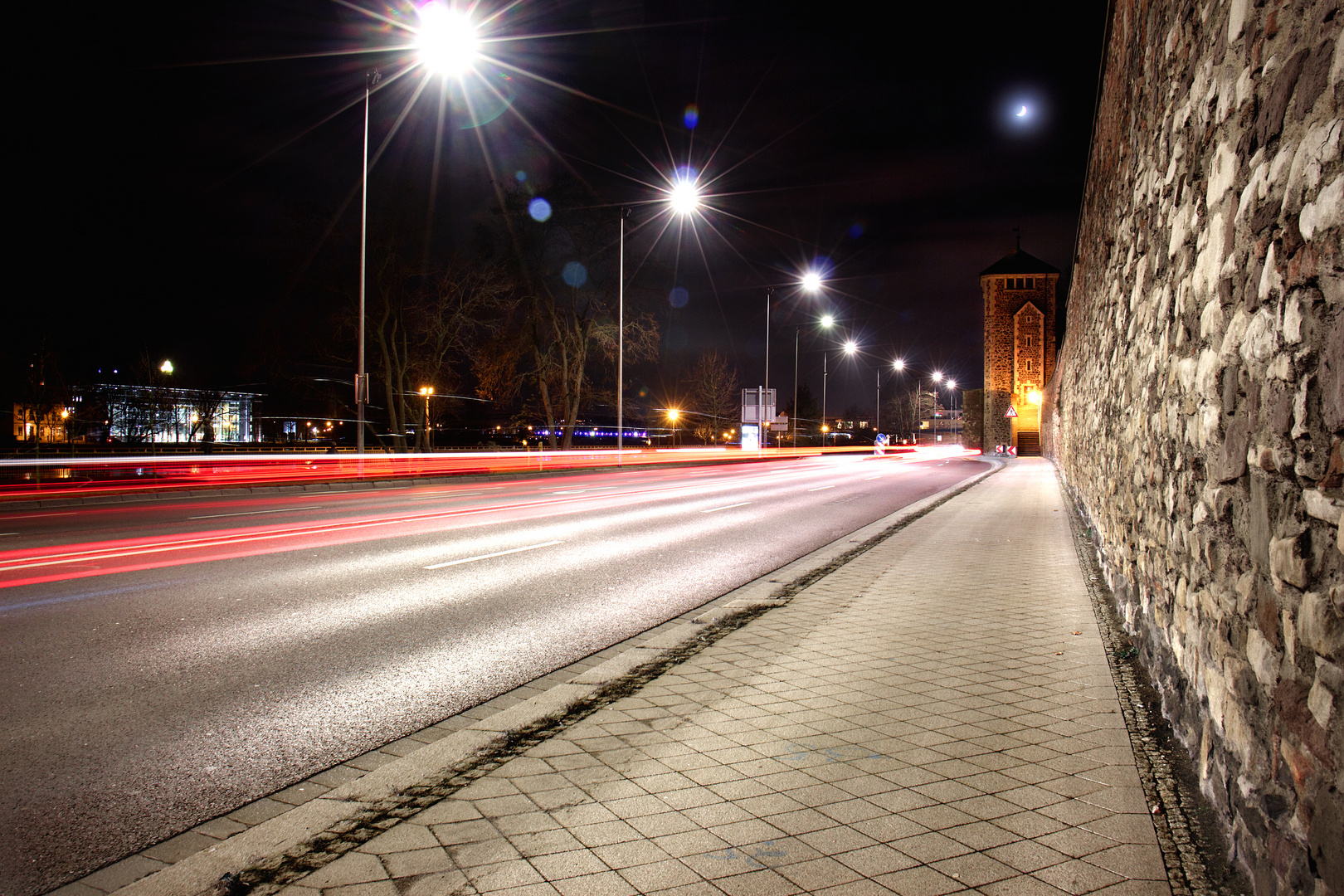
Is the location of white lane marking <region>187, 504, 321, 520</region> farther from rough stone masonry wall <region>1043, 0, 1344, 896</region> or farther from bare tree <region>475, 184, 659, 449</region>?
bare tree <region>475, 184, 659, 449</region>

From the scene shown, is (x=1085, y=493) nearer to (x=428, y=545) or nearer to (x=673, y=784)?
(x=428, y=545)

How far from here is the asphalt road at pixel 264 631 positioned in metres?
3.53

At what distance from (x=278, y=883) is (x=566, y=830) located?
40.3 inches

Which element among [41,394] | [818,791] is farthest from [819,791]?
[41,394]

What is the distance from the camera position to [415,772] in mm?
3512

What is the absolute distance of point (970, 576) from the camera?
826cm

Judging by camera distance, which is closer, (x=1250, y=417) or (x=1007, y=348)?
(x=1250, y=417)

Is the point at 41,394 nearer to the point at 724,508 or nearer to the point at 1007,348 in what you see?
the point at 724,508

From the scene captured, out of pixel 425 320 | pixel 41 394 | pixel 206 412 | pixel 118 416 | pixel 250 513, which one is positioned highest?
pixel 425 320

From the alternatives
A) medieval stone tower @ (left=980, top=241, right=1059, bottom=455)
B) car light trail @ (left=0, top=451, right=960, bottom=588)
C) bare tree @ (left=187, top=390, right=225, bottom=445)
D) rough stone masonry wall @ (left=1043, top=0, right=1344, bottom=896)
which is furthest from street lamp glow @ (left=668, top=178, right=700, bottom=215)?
medieval stone tower @ (left=980, top=241, right=1059, bottom=455)

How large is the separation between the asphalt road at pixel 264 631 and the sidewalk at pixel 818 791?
1.15 meters

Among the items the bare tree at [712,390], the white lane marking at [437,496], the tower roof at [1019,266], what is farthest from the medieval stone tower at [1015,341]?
the white lane marking at [437,496]

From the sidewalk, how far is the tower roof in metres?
71.8

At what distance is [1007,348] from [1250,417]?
234 ft
